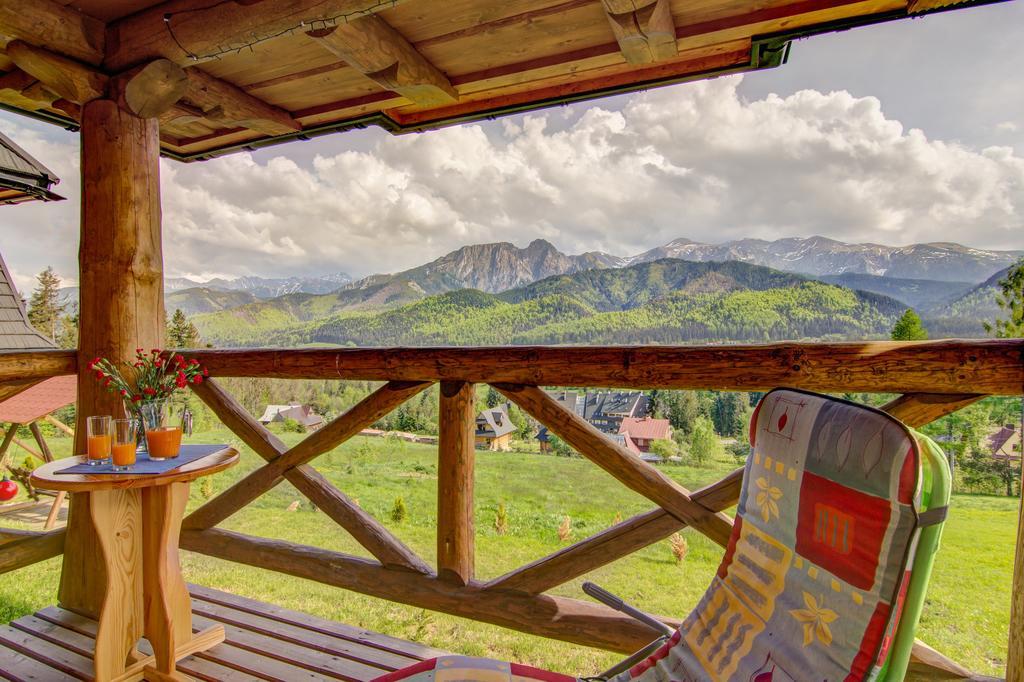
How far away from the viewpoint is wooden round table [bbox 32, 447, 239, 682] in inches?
75.6

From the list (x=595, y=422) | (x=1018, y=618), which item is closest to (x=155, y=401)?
(x=595, y=422)

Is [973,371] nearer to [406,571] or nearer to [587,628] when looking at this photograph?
[587,628]

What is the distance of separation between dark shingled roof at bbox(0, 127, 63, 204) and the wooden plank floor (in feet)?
8.87

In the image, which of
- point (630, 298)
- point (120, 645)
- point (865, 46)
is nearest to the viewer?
point (120, 645)

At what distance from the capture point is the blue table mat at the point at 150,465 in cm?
187

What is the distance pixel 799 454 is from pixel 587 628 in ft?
3.86

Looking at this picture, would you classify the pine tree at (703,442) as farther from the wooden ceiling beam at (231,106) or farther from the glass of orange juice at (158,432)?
the wooden ceiling beam at (231,106)

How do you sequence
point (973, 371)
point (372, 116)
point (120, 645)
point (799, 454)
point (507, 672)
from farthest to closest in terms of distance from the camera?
point (372, 116) < point (120, 645) < point (973, 371) < point (799, 454) < point (507, 672)

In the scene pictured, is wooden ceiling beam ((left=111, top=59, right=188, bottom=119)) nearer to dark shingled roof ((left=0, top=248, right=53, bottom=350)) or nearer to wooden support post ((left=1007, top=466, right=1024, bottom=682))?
wooden support post ((left=1007, top=466, right=1024, bottom=682))

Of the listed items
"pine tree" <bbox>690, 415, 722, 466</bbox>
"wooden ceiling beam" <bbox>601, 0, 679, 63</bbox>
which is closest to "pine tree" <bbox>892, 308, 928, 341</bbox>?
"pine tree" <bbox>690, 415, 722, 466</bbox>

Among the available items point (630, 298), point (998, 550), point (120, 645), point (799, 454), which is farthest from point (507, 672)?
point (630, 298)

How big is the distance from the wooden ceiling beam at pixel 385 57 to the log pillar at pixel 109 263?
3.33 feet

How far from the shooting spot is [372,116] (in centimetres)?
290

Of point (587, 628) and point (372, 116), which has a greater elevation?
point (372, 116)
